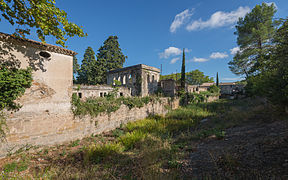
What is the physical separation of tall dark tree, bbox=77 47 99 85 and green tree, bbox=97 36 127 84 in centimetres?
154

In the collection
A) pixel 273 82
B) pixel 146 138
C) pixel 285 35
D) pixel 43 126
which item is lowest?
pixel 146 138

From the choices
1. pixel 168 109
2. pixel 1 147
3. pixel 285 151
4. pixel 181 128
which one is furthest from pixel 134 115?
pixel 285 151

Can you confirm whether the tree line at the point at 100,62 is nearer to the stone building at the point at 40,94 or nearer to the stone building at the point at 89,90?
the stone building at the point at 89,90

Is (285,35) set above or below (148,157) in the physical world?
above

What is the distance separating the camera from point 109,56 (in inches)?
999

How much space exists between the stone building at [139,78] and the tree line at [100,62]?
2.82 m

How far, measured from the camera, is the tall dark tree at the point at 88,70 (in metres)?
22.3

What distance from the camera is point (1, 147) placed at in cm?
548

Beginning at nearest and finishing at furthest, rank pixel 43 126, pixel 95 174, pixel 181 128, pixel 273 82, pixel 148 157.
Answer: pixel 95 174 < pixel 148 157 < pixel 273 82 < pixel 43 126 < pixel 181 128

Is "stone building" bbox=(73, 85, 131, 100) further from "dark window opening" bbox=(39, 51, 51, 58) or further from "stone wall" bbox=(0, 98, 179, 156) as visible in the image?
"dark window opening" bbox=(39, 51, 51, 58)

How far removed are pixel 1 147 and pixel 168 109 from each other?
14.7m

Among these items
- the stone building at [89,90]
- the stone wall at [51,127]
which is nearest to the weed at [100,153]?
the stone wall at [51,127]

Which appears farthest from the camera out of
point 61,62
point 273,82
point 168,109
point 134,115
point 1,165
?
point 168,109

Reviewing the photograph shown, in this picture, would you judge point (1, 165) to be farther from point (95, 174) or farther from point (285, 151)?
point (285, 151)
